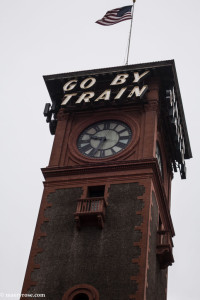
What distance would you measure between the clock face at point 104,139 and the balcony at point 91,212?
4.94 meters

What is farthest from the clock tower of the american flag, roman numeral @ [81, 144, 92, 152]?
the american flag

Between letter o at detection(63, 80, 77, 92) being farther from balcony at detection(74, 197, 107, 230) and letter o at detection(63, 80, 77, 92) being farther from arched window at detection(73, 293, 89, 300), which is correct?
arched window at detection(73, 293, 89, 300)

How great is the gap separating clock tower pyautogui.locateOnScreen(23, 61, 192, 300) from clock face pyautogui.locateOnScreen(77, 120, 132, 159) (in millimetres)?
74

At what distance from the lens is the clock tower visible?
40.2 metres

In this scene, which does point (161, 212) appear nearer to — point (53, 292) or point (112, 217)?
point (112, 217)

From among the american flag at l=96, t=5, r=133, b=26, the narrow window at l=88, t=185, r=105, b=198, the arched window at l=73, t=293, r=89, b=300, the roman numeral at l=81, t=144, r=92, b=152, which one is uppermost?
the american flag at l=96, t=5, r=133, b=26

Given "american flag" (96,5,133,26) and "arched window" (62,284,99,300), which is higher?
"american flag" (96,5,133,26)

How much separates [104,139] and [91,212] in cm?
798

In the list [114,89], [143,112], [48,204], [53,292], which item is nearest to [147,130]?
[143,112]

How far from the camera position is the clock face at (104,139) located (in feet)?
158

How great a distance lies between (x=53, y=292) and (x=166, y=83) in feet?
63.6

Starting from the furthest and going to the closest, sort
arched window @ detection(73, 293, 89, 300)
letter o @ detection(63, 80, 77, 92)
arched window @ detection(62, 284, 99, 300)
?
1. letter o @ detection(63, 80, 77, 92)
2. arched window @ detection(73, 293, 89, 300)
3. arched window @ detection(62, 284, 99, 300)

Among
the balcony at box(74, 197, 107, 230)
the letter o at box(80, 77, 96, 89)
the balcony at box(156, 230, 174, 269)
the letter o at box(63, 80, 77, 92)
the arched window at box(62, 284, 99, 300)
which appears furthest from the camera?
the letter o at box(63, 80, 77, 92)

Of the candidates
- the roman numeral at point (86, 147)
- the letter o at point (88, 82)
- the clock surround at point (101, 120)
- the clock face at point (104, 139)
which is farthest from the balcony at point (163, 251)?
the letter o at point (88, 82)
